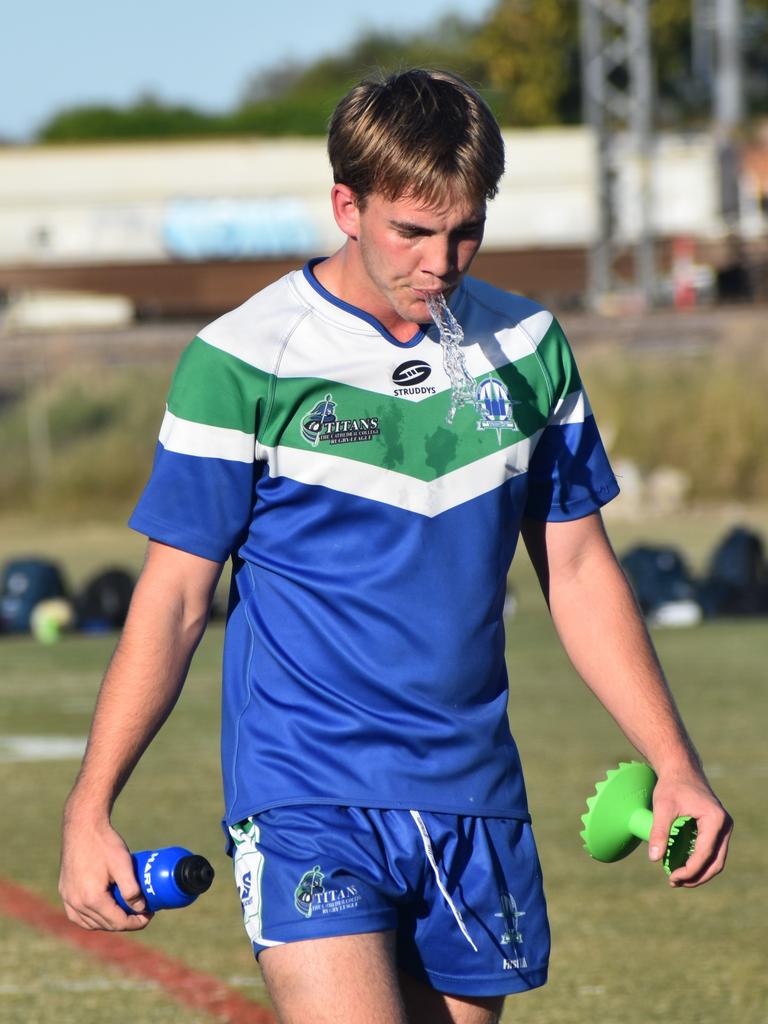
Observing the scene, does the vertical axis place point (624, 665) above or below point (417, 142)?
below

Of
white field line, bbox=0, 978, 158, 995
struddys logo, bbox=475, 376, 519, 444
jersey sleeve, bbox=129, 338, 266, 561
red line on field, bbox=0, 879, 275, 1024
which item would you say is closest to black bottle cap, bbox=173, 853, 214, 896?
jersey sleeve, bbox=129, 338, 266, 561

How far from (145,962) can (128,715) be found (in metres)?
3.16

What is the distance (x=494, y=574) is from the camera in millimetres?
3389

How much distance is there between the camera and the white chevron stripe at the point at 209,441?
10.7 ft

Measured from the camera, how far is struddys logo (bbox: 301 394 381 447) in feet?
10.8

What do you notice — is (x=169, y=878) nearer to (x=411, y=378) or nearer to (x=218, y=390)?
(x=218, y=390)

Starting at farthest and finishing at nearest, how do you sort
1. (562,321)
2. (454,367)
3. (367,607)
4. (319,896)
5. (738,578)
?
(562,321)
(738,578)
(454,367)
(367,607)
(319,896)

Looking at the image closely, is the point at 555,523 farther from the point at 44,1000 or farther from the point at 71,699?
the point at 71,699

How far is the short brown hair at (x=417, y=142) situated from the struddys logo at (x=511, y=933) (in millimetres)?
1168

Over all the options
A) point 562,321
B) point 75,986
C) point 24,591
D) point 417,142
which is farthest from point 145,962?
point 562,321

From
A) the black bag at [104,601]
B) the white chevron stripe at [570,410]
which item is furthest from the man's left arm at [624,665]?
the black bag at [104,601]

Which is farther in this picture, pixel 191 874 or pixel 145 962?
pixel 145 962

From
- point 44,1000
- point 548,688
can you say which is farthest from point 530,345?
point 548,688

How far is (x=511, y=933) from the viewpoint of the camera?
336cm
